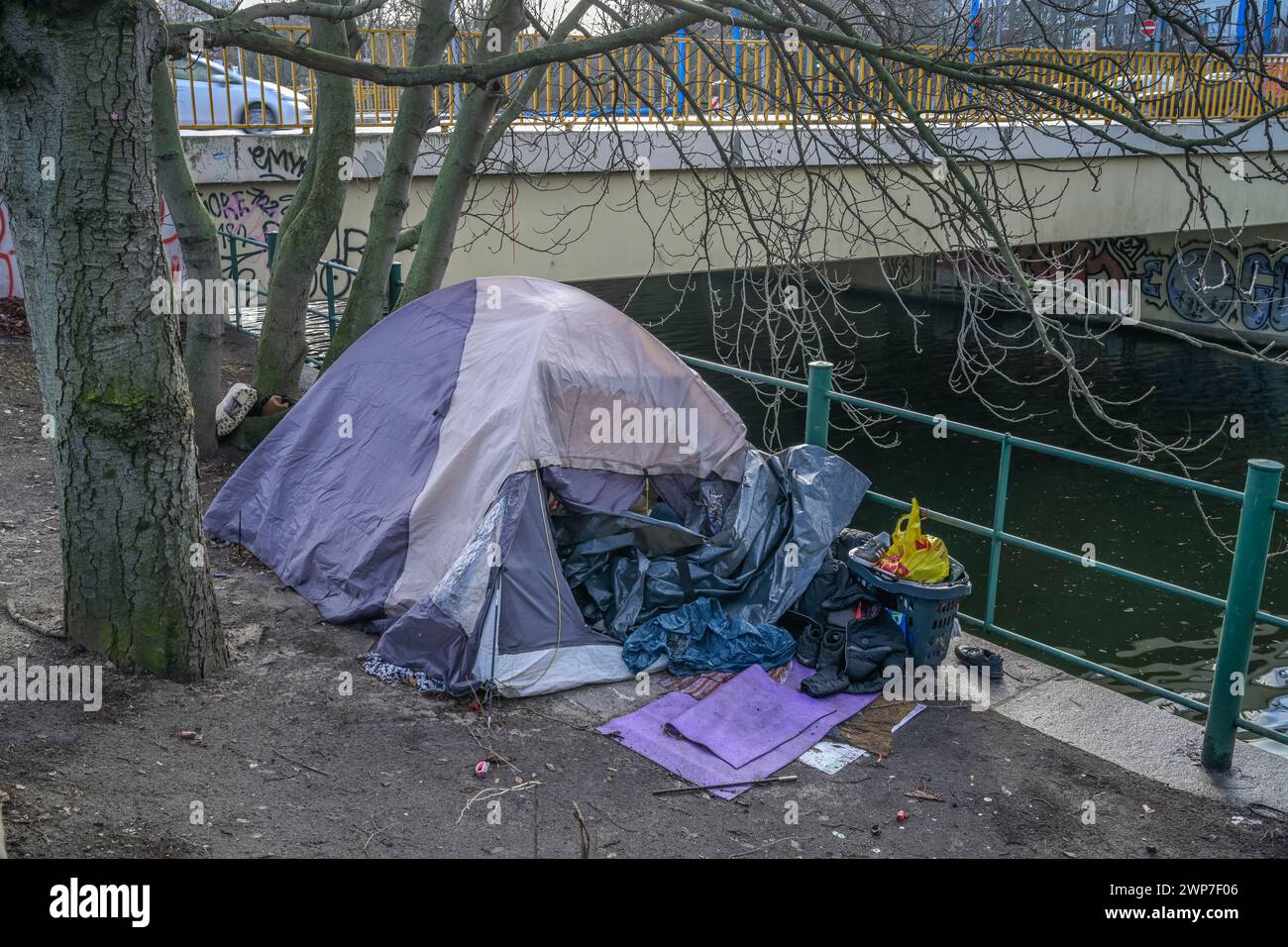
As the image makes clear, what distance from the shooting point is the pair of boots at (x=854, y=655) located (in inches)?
216

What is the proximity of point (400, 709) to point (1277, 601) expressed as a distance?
31.5 ft

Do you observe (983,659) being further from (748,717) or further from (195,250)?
(195,250)

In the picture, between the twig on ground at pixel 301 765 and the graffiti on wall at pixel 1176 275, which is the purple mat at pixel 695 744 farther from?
the graffiti on wall at pixel 1176 275

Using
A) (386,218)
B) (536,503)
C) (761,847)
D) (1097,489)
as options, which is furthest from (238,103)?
(1097,489)

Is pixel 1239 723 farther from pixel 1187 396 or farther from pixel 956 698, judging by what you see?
pixel 1187 396

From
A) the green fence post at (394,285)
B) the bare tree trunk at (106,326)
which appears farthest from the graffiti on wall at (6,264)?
the bare tree trunk at (106,326)

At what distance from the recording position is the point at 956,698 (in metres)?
5.45

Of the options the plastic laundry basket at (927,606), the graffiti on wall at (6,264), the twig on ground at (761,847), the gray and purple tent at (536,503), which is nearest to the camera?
the twig on ground at (761,847)

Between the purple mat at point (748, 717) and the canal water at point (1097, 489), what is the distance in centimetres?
196

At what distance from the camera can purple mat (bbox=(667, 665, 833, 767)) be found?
504cm

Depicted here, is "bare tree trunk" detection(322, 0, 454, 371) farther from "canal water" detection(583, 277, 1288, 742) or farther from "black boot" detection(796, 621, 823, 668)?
"black boot" detection(796, 621, 823, 668)

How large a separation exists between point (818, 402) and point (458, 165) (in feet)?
12.8

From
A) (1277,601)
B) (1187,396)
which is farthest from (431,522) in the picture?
(1187,396)

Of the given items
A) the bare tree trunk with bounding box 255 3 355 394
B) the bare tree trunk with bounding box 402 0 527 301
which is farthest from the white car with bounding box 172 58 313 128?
the bare tree trunk with bounding box 402 0 527 301
